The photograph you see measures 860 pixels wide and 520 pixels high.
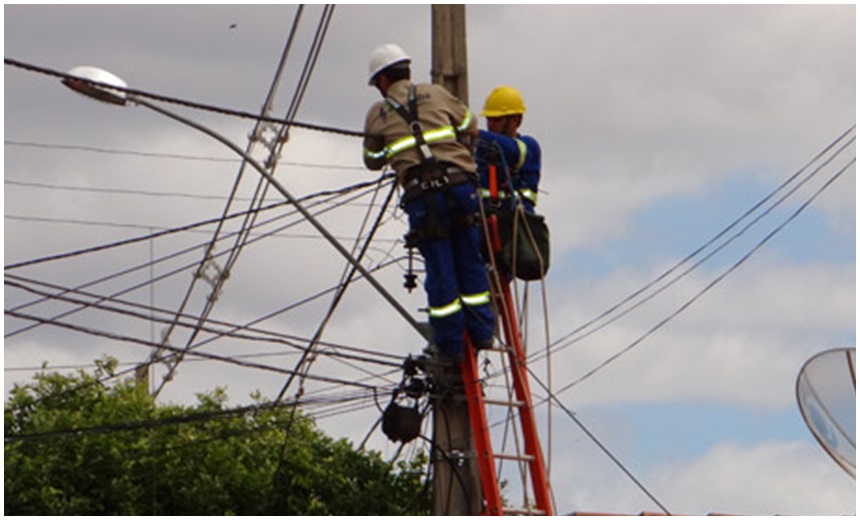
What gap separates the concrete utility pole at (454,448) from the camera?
625 inches

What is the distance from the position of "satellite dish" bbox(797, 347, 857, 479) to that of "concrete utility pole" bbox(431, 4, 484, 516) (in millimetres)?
3946

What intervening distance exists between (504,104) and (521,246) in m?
1.09

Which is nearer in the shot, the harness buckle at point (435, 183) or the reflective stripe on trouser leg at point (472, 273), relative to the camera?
the harness buckle at point (435, 183)

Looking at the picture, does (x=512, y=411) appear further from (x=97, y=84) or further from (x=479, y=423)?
(x=97, y=84)

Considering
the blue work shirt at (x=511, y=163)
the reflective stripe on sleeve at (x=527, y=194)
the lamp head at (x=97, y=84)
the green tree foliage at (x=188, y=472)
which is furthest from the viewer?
the green tree foliage at (x=188, y=472)

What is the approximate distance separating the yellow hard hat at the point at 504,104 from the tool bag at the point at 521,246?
31.1 inches

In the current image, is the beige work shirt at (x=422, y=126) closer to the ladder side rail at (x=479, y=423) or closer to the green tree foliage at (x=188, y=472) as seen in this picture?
the ladder side rail at (x=479, y=423)

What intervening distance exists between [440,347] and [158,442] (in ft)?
14.3

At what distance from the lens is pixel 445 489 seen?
15953mm

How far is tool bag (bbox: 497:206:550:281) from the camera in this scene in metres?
15.9

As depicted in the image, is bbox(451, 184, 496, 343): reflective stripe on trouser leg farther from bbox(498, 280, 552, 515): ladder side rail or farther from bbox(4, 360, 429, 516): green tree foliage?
bbox(4, 360, 429, 516): green tree foliage

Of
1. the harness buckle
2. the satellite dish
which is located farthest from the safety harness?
the satellite dish

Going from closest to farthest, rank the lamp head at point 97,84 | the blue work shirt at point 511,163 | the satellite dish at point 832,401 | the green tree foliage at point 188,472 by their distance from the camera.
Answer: the satellite dish at point 832,401 → the lamp head at point 97,84 → the blue work shirt at point 511,163 → the green tree foliage at point 188,472

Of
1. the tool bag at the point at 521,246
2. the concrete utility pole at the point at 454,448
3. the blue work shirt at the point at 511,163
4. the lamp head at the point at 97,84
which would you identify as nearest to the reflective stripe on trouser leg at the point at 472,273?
the tool bag at the point at 521,246
